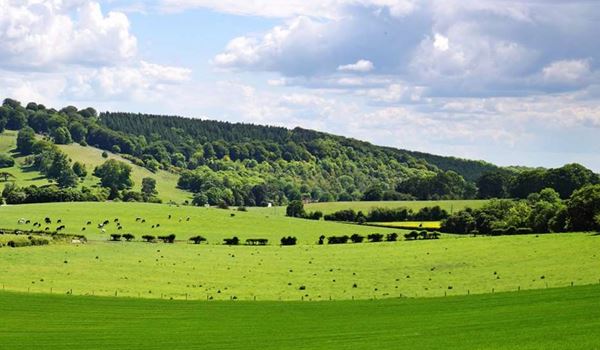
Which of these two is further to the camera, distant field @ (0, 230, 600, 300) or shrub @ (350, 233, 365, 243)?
shrub @ (350, 233, 365, 243)

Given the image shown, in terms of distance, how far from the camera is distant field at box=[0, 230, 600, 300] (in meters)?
76.4

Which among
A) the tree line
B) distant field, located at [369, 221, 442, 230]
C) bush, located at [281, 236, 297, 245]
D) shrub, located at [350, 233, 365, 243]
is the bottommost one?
bush, located at [281, 236, 297, 245]

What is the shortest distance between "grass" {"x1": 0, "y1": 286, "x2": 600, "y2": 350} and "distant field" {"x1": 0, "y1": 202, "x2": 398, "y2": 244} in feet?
229

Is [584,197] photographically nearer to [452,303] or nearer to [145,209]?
[452,303]

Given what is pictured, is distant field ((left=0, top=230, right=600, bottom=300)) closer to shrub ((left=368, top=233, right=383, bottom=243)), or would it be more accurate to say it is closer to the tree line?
the tree line

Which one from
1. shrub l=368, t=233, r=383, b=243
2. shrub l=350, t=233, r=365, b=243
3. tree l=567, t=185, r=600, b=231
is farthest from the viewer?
shrub l=368, t=233, r=383, b=243

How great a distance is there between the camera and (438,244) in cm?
11369

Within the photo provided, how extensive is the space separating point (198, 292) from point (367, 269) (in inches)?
897

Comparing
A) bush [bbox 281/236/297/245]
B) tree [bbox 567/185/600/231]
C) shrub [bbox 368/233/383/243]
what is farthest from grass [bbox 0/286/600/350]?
shrub [bbox 368/233/383/243]

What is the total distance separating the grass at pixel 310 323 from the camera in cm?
4700

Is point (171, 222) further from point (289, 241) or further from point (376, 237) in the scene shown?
point (376, 237)

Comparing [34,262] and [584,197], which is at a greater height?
[584,197]

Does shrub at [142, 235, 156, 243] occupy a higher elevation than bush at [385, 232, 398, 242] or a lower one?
lower

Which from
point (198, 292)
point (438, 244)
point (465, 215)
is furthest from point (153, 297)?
point (465, 215)
